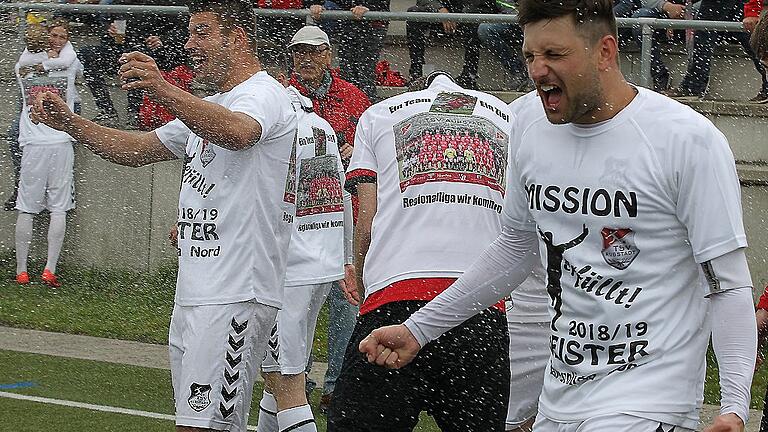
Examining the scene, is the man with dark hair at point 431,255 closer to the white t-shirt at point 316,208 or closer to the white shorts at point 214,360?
the white shorts at point 214,360

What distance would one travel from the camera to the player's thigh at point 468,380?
475 cm

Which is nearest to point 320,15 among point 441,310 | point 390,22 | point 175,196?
point 390,22

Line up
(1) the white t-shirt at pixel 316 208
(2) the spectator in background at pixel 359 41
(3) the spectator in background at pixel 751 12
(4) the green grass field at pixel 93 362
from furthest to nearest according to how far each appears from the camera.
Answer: (2) the spectator in background at pixel 359 41
(3) the spectator in background at pixel 751 12
(4) the green grass field at pixel 93 362
(1) the white t-shirt at pixel 316 208

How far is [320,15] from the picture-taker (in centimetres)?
1132

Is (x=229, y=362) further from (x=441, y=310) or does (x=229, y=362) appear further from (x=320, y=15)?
(x=320, y=15)

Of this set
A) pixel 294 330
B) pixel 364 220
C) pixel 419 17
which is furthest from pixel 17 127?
pixel 364 220

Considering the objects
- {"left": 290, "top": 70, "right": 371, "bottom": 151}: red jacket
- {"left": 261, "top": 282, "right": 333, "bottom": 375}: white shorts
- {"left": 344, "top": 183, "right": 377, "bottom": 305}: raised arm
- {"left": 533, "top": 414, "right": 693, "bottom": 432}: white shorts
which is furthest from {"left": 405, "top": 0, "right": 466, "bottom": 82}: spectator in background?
{"left": 533, "top": 414, "right": 693, "bottom": 432}: white shorts

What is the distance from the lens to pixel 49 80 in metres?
12.3

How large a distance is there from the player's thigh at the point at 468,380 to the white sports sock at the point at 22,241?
8.08 meters

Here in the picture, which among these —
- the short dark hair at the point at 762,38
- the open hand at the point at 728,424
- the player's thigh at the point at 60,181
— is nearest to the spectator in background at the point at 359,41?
the player's thigh at the point at 60,181

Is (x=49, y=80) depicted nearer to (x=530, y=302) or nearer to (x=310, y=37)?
(x=310, y=37)

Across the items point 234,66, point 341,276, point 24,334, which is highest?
point 234,66

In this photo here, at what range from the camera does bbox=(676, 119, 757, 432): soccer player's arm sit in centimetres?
333

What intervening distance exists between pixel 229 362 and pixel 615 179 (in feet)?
6.72
